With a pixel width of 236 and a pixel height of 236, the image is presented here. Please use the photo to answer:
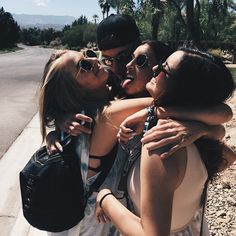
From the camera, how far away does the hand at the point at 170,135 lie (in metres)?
1.43

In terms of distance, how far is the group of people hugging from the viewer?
1414 millimetres

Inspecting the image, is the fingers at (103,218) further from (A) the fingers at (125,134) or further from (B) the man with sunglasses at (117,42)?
(B) the man with sunglasses at (117,42)

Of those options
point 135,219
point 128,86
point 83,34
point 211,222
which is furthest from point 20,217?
point 83,34

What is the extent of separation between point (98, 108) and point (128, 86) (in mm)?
401

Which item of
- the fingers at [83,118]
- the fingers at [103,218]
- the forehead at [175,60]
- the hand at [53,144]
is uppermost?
the forehead at [175,60]

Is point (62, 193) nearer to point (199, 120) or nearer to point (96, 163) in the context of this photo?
point (96, 163)

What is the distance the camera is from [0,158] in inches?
248

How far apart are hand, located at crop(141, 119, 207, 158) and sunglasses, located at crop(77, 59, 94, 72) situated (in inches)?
25.4

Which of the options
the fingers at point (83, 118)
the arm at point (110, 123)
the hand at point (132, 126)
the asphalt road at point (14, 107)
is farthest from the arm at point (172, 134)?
the asphalt road at point (14, 107)

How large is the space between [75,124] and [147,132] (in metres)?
0.45

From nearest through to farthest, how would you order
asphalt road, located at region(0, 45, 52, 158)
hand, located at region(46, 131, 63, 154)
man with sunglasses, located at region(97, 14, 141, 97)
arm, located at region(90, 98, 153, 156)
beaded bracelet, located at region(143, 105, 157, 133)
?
beaded bracelet, located at region(143, 105, 157, 133) → arm, located at region(90, 98, 153, 156) → hand, located at region(46, 131, 63, 154) → man with sunglasses, located at region(97, 14, 141, 97) → asphalt road, located at region(0, 45, 52, 158)

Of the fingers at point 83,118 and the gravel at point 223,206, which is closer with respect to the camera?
the fingers at point 83,118

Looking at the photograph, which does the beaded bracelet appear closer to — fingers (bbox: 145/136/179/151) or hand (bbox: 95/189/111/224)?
fingers (bbox: 145/136/179/151)

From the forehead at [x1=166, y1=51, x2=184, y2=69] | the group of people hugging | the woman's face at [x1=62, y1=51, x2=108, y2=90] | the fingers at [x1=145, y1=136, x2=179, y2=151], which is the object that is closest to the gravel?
the woman's face at [x1=62, y1=51, x2=108, y2=90]
